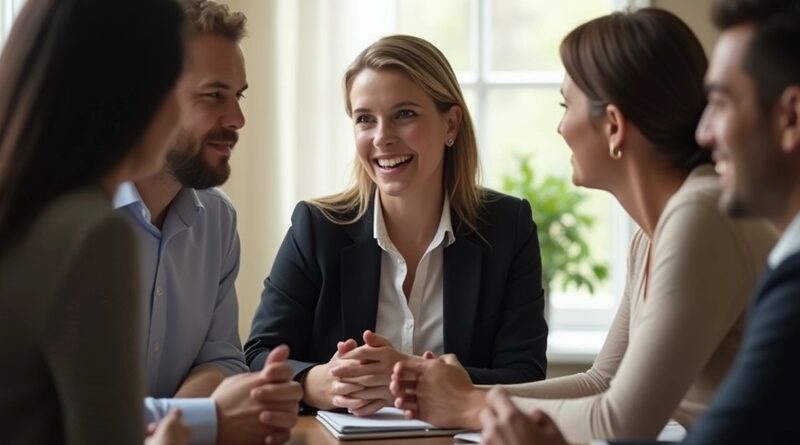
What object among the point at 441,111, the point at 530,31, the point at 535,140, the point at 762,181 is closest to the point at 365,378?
the point at 441,111

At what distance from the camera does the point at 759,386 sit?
118cm

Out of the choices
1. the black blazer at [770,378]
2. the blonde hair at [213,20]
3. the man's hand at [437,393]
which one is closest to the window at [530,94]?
the blonde hair at [213,20]

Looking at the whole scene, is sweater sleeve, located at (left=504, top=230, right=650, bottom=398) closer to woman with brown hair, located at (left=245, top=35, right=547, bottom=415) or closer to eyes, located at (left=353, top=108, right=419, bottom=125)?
woman with brown hair, located at (left=245, top=35, right=547, bottom=415)

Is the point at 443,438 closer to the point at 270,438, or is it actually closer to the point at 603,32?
the point at 270,438

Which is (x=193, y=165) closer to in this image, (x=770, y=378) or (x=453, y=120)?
(x=453, y=120)

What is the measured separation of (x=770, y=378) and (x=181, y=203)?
5.05ft

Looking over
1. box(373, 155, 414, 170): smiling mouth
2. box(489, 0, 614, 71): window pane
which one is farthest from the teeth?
box(489, 0, 614, 71): window pane

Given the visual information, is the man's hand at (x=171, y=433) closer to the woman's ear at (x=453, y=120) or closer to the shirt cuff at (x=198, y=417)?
the shirt cuff at (x=198, y=417)

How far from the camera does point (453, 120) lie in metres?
2.80

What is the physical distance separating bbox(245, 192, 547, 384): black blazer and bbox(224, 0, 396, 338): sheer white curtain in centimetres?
146

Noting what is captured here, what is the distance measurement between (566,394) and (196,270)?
0.82 metres

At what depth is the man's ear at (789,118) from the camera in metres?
1.26

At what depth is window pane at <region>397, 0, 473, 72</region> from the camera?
451 centimetres

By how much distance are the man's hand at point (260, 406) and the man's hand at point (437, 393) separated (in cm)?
22
